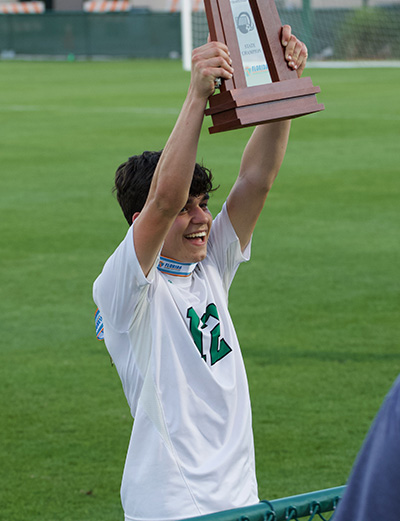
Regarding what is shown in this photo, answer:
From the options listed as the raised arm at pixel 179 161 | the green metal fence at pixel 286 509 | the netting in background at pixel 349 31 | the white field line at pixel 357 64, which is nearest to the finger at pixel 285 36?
the raised arm at pixel 179 161

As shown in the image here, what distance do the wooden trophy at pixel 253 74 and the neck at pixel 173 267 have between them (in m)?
0.40

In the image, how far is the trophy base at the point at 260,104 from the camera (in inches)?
104

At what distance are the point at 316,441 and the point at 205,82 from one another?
3.42m

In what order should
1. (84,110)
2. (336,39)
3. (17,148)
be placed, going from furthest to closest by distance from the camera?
(336,39) → (84,110) → (17,148)

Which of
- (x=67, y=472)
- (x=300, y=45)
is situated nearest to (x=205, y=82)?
(x=300, y=45)

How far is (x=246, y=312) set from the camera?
8.02m

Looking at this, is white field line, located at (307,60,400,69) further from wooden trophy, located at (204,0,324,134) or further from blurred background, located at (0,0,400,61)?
wooden trophy, located at (204,0,324,134)

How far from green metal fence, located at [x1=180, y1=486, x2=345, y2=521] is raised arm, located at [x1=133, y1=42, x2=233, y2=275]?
745 mm

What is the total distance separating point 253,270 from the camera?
931 centimetres

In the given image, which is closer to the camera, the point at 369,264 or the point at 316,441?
the point at 316,441

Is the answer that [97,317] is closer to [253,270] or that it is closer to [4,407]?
[4,407]

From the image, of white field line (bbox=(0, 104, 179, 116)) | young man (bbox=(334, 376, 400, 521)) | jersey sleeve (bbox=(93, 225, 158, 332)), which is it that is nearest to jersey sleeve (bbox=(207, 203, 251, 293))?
jersey sleeve (bbox=(93, 225, 158, 332))

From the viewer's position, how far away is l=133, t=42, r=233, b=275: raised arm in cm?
254

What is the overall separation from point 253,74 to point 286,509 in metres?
1.19
